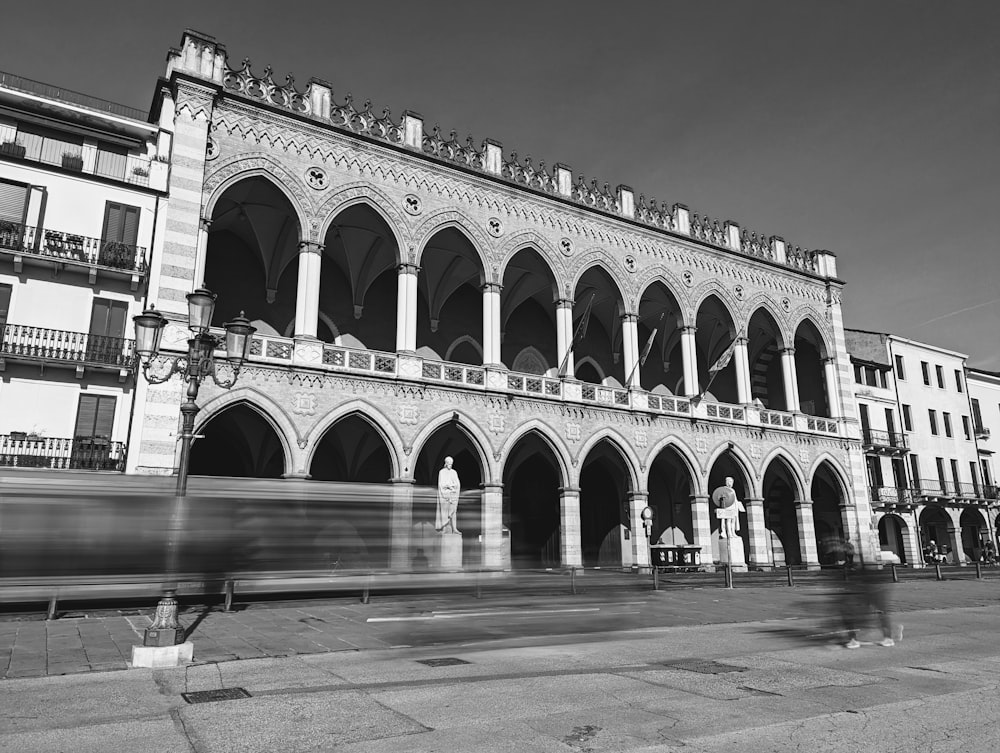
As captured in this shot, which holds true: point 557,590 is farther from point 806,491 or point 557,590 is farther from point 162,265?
point 806,491

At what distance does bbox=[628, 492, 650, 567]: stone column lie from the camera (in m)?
25.3

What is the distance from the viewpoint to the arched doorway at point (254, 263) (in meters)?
23.6

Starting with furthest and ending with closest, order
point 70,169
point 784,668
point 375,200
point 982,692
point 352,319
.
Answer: point 352,319
point 375,200
point 70,169
point 784,668
point 982,692

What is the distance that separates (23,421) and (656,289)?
21.7m

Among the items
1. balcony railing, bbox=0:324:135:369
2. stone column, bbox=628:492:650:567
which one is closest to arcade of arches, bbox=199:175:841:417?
balcony railing, bbox=0:324:135:369

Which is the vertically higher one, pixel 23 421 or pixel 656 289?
pixel 656 289

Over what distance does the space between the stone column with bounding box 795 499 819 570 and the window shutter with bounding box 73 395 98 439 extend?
25.6 meters

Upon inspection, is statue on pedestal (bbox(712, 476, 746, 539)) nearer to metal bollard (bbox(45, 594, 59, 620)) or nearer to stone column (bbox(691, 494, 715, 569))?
stone column (bbox(691, 494, 715, 569))

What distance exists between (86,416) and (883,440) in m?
36.4

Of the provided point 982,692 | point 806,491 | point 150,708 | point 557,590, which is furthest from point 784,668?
point 806,491

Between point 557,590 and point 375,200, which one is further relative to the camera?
point 375,200

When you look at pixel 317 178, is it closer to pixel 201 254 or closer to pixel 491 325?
pixel 201 254

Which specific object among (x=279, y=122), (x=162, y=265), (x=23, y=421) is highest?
(x=279, y=122)

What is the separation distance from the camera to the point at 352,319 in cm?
2600
